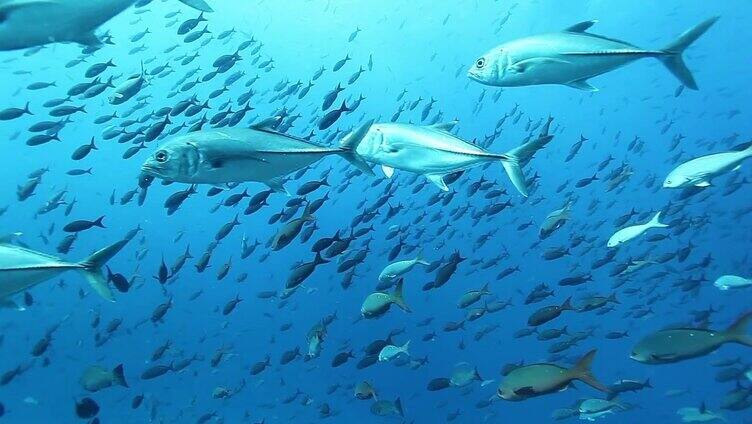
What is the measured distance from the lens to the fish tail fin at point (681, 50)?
366 cm

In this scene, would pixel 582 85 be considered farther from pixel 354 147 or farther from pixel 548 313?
pixel 548 313

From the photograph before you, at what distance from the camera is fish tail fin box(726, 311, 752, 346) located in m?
4.46

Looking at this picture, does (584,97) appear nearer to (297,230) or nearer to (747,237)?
(747,237)

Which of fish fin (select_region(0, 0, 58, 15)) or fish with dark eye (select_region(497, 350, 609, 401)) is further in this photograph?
fish with dark eye (select_region(497, 350, 609, 401))

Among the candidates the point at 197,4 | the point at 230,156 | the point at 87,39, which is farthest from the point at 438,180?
the point at 87,39

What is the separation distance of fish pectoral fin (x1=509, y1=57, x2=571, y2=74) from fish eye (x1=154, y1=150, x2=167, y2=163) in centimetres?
222

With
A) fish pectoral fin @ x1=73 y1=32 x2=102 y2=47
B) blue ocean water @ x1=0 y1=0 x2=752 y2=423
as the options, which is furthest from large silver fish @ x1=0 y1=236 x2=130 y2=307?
blue ocean water @ x1=0 y1=0 x2=752 y2=423

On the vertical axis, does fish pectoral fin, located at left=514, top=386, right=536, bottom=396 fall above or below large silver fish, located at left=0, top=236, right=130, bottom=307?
below

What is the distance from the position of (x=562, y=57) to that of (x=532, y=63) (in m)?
0.18

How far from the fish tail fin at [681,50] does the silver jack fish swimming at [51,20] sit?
3.36 m

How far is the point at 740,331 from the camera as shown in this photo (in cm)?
450

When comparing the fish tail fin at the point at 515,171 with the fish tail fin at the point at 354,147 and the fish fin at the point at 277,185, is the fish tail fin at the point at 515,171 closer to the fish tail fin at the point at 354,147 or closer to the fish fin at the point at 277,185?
the fish tail fin at the point at 354,147

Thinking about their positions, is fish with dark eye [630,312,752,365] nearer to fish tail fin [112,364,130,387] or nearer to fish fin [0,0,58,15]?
fish fin [0,0,58,15]

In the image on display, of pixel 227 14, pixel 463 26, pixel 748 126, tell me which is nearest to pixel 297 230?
pixel 227 14
